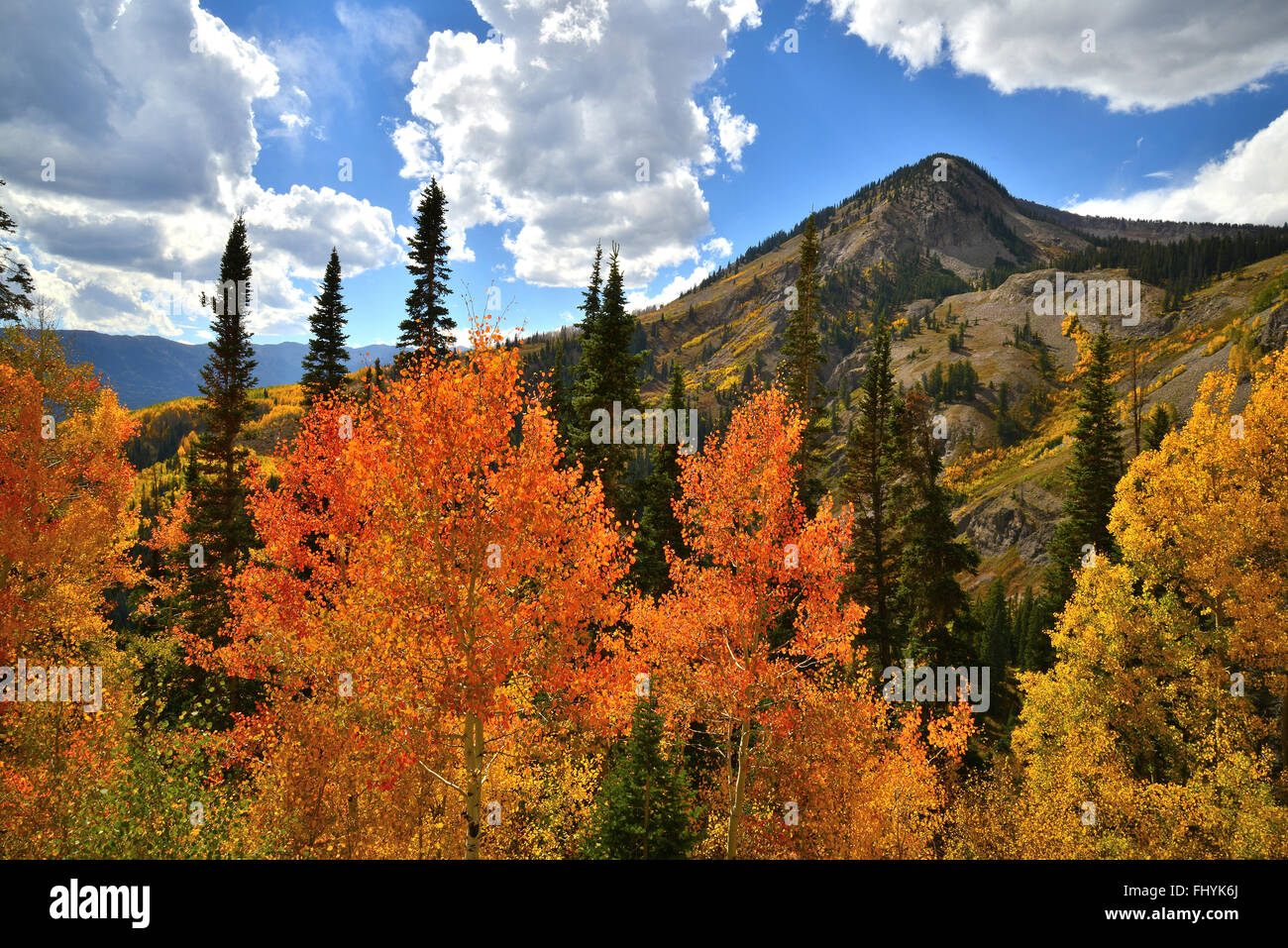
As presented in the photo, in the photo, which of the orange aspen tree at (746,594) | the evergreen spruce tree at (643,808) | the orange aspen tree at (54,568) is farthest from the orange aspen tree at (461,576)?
the orange aspen tree at (54,568)

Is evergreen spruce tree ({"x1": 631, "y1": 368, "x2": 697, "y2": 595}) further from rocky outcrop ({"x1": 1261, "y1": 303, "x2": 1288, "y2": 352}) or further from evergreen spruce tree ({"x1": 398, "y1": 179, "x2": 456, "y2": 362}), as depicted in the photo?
rocky outcrop ({"x1": 1261, "y1": 303, "x2": 1288, "y2": 352})

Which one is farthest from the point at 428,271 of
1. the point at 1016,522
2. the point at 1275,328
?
the point at 1016,522

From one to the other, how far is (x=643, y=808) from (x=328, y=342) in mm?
30517

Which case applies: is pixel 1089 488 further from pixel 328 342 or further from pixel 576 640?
pixel 328 342

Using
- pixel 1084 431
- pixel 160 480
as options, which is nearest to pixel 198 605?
pixel 1084 431

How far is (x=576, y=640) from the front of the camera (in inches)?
670

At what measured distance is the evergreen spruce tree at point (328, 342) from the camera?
3216 cm

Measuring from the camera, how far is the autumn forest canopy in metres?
13.5

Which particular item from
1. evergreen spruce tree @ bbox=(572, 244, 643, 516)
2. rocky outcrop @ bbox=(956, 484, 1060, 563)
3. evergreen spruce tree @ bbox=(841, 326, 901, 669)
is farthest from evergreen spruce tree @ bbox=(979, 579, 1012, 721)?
rocky outcrop @ bbox=(956, 484, 1060, 563)

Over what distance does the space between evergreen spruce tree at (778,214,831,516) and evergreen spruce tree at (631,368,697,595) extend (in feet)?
23.1

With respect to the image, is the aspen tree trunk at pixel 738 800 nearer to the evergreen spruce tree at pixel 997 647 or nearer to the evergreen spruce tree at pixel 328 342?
the evergreen spruce tree at pixel 328 342

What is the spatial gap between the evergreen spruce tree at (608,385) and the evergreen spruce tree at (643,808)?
15.2 meters
